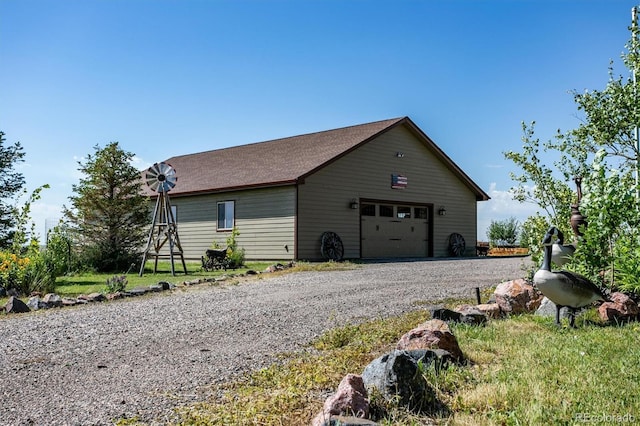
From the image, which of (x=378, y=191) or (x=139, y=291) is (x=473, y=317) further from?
(x=378, y=191)

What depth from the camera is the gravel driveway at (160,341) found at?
3.75 metres

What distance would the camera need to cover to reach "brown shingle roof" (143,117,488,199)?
763 inches

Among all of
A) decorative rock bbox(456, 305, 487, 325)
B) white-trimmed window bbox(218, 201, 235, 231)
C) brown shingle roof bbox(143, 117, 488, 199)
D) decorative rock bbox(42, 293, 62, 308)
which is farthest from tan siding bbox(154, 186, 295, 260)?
decorative rock bbox(456, 305, 487, 325)

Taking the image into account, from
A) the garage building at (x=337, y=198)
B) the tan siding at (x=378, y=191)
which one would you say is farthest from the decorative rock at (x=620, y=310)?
the tan siding at (x=378, y=191)

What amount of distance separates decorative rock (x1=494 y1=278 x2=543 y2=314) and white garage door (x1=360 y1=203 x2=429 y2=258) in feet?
44.0

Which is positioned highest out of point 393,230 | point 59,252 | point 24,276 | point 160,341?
point 393,230

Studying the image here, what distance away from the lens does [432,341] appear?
4414 millimetres

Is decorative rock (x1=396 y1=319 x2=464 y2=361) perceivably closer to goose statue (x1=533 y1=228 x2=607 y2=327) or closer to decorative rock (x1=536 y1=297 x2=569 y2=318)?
goose statue (x1=533 y1=228 x2=607 y2=327)

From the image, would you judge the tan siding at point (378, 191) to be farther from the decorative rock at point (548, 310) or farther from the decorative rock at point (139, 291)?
the decorative rock at point (548, 310)

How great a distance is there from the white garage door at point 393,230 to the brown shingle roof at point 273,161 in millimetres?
2691

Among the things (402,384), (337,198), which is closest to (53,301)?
(402,384)

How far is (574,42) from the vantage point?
10.3 metres

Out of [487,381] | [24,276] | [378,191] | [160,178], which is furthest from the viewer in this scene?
[378,191]

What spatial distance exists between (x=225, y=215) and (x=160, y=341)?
15322mm
